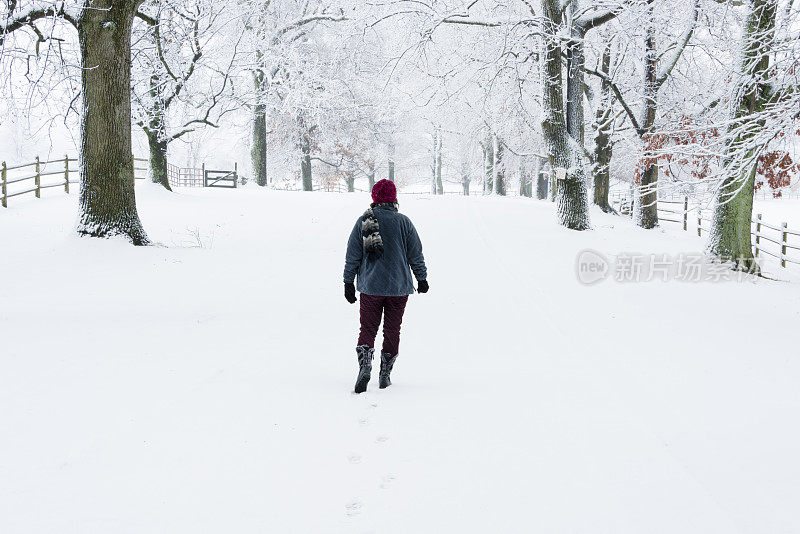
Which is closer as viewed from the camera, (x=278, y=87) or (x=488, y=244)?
(x=488, y=244)

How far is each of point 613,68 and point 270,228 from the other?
1150 cm

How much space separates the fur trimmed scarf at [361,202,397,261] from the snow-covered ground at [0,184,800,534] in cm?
121

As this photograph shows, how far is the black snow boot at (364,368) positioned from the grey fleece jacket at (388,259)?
52cm

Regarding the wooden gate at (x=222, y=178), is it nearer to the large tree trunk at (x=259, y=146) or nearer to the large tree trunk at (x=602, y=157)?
the large tree trunk at (x=259, y=146)

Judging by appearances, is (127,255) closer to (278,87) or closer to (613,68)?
(278,87)

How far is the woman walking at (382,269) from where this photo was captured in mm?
5027

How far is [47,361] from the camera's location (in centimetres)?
558

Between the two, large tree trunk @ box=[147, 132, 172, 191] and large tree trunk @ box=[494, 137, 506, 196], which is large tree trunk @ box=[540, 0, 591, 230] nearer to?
large tree trunk @ box=[147, 132, 172, 191]

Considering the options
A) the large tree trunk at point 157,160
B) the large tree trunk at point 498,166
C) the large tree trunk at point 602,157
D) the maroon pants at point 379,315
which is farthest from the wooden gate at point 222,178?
the maroon pants at point 379,315

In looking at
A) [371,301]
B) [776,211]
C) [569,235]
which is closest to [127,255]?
[371,301]

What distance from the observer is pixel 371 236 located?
5.02m

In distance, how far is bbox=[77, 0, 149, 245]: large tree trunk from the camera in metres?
10.2

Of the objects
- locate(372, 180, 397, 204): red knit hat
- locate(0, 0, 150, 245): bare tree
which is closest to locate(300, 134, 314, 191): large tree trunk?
locate(0, 0, 150, 245): bare tree

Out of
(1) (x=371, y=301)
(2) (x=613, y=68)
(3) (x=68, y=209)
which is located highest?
(2) (x=613, y=68)
